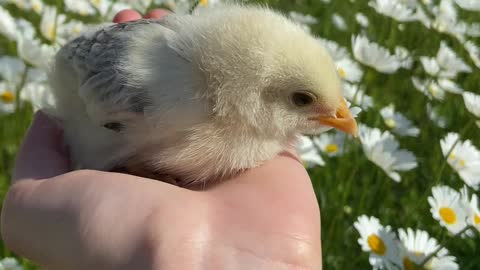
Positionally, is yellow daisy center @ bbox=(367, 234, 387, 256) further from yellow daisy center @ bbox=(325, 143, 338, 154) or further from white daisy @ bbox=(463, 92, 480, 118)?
white daisy @ bbox=(463, 92, 480, 118)

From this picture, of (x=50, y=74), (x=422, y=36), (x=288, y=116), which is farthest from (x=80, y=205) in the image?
(x=422, y=36)

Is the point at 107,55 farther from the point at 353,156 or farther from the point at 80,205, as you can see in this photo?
the point at 353,156

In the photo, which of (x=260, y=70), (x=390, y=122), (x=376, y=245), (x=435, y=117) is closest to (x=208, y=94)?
(x=260, y=70)

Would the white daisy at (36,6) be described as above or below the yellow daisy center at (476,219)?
below

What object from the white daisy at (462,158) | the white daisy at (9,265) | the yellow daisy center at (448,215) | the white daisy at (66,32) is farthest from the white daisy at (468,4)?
the white daisy at (9,265)

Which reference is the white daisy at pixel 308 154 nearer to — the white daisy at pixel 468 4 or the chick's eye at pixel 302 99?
the chick's eye at pixel 302 99

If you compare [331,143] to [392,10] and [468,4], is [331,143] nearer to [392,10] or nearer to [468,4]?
[392,10]
